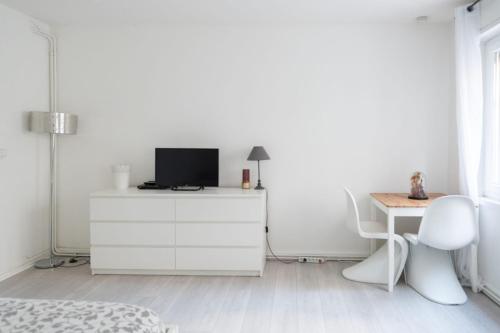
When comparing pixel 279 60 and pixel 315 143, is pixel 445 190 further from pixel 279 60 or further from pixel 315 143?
pixel 279 60

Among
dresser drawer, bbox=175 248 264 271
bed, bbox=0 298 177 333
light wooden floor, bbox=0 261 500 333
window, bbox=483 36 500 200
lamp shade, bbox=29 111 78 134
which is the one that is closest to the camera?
bed, bbox=0 298 177 333

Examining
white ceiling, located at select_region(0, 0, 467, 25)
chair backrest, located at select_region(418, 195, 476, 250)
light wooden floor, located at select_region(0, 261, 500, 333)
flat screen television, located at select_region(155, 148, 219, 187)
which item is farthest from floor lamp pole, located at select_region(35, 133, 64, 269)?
chair backrest, located at select_region(418, 195, 476, 250)

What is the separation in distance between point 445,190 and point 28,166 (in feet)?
14.2

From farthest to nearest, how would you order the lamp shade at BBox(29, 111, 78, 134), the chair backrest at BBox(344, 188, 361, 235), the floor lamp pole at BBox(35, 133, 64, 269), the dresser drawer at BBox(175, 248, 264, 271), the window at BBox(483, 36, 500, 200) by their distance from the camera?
the floor lamp pole at BBox(35, 133, 64, 269)
the lamp shade at BBox(29, 111, 78, 134)
the dresser drawer at BBox(175, 248, 264, 271)
the chair backrest at BBox(344, 188, 361, 235)
the window at BBox(483, 36, 500, 200)

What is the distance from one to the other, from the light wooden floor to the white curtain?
1.09 feet

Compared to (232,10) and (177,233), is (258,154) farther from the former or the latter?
(232,10)

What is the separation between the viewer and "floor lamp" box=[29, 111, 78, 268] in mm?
3822

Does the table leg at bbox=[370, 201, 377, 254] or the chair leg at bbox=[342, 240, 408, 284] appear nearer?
the chair leg at bbox=[342, 240, 408, 284]

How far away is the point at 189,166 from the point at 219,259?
0.98 meters

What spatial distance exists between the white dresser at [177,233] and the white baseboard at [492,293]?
74.9 inches

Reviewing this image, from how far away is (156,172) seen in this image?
390cm

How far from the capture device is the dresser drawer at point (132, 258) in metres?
3.65

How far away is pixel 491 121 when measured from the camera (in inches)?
129

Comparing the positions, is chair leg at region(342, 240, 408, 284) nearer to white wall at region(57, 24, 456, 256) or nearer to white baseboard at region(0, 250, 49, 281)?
white wall at region(57, 24, 456, 256)
